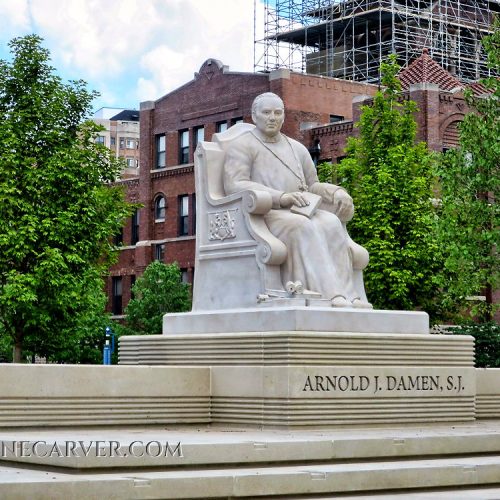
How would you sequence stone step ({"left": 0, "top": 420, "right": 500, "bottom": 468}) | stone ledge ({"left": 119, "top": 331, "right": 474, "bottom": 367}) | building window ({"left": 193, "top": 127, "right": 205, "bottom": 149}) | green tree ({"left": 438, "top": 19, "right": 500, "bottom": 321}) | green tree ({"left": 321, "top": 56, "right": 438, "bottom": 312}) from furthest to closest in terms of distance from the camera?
building window ({"left": 193, "top": 127, "right": 205, "bottom": 149}) < green tree ({"left": 321, "top": 56, "right": 438, "bottom": 312}) < green tree ({"left": 438, "top": 19, "right": 500, "bottom": 321}) < stone ledge ({"left": 119, "top": 331, "right": 474, "bottom": 367}) < stone step ({"left": 0, "top": 420, "right": 500, "bottom": 468})

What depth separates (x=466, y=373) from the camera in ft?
58.0

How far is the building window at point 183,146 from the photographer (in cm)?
6956

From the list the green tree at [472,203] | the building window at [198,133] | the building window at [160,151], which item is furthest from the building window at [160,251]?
Answer: the green tree at [472,203]

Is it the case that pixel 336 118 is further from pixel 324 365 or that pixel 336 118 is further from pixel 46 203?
pixel 324 365

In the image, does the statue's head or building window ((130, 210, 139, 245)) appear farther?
building window ((130, 210, 139, 245))

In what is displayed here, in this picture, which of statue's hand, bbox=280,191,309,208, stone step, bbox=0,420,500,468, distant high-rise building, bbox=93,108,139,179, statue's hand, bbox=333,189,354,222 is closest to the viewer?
stone step, bbox=0,420,500,468

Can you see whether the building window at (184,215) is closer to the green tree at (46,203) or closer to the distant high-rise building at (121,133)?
the green tree at (46,203)

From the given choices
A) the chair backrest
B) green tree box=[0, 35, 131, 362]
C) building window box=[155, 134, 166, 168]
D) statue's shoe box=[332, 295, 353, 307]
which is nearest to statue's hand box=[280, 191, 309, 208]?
the chair backrest

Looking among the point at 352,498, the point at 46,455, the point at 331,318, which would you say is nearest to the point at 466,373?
the point at 331,318

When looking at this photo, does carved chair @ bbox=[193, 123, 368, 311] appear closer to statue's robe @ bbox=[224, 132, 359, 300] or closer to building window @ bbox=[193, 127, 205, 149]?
statue's robe @ bbox=[224, 132, 359, 300]

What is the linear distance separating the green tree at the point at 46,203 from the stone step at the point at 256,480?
74.4 feet

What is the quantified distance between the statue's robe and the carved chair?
0.55 ft

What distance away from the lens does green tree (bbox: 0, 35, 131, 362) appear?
36031 mm

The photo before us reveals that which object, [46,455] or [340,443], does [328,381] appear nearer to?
[340,443]
